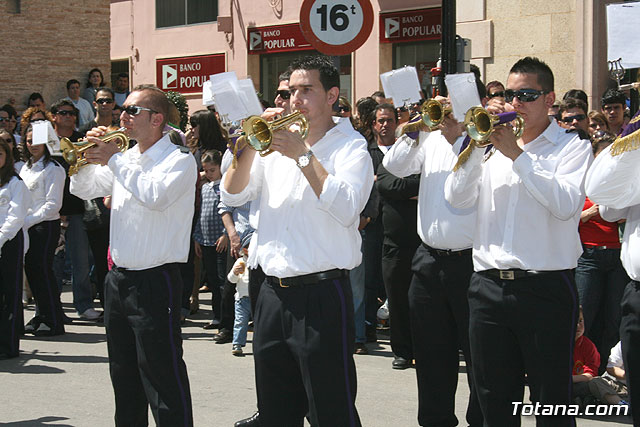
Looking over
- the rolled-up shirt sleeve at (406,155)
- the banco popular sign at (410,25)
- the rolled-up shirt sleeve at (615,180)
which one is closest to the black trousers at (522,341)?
the rolled-up shirt sleeve at (615,180)

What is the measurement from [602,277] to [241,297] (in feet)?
10.5

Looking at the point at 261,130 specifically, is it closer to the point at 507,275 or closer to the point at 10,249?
the point at 507,275

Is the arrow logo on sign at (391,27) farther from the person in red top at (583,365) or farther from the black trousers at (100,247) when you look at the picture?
the person in red top at (583,365)

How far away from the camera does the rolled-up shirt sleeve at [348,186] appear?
4578mm

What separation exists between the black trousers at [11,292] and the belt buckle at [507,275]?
17.6 feet

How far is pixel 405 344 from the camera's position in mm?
8414

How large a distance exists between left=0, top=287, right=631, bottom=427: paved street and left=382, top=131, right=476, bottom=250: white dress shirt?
55.3 inches

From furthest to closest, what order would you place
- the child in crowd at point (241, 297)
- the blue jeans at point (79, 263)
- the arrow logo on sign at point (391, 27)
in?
the arrow logo on sign at point (391, 27) → the blue jeans at point (79, 263) → the child in crowd at point (241, 297)

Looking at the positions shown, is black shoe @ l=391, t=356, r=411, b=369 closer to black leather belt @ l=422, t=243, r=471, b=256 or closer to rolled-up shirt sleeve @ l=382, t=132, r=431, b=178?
black leather belt @ l=422, t=243, r=471, b=256

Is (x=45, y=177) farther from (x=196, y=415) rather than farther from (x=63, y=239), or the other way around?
(x=196, y=415)

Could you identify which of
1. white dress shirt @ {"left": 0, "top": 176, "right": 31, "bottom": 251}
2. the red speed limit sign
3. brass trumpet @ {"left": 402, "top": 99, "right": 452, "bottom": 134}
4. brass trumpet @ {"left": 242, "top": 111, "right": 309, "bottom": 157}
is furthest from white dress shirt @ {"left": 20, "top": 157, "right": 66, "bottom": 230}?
brass trumpet @ {"left": 242, "top": 111, "right": 309, "bottom": 157}

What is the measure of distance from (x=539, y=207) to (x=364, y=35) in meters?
4.51

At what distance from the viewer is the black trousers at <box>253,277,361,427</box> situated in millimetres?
4664

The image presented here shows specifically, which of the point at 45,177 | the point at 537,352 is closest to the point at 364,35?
the point at 45,177
